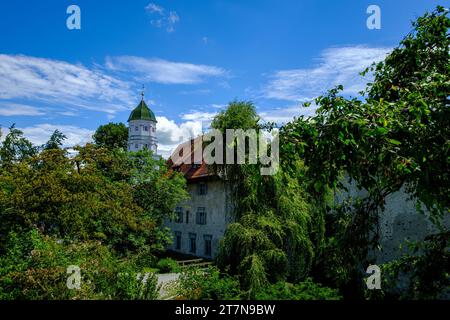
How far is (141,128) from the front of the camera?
53344mm

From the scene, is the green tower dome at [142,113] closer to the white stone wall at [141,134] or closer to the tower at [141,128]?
the tower at [141,128]

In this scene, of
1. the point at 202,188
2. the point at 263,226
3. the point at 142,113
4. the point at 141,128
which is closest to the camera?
the point at 263,226

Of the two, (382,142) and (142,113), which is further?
(142,113)

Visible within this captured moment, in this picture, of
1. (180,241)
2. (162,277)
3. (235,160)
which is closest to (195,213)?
(180,241)

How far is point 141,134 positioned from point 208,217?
99.8ft

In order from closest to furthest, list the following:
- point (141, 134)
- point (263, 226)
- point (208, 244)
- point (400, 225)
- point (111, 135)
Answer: point (263, 226)
point (400, 225)
point (208, 244)
point (111, 135)
point (141, 134)

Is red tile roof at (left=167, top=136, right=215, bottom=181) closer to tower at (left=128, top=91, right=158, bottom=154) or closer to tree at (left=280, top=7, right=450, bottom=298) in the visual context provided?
tower at (left=128, top=91, right=158, bottom=154)

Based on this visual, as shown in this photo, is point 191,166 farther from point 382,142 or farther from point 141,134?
point 382,142

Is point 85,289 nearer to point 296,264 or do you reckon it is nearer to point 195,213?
point 296,264

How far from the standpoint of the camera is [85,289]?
384 inches

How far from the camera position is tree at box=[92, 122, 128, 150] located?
44.2m

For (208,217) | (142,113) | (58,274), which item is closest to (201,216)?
(208,217)

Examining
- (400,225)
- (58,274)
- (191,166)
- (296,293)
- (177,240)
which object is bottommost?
(177,240)

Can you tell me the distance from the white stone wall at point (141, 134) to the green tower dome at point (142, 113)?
0.63 m
